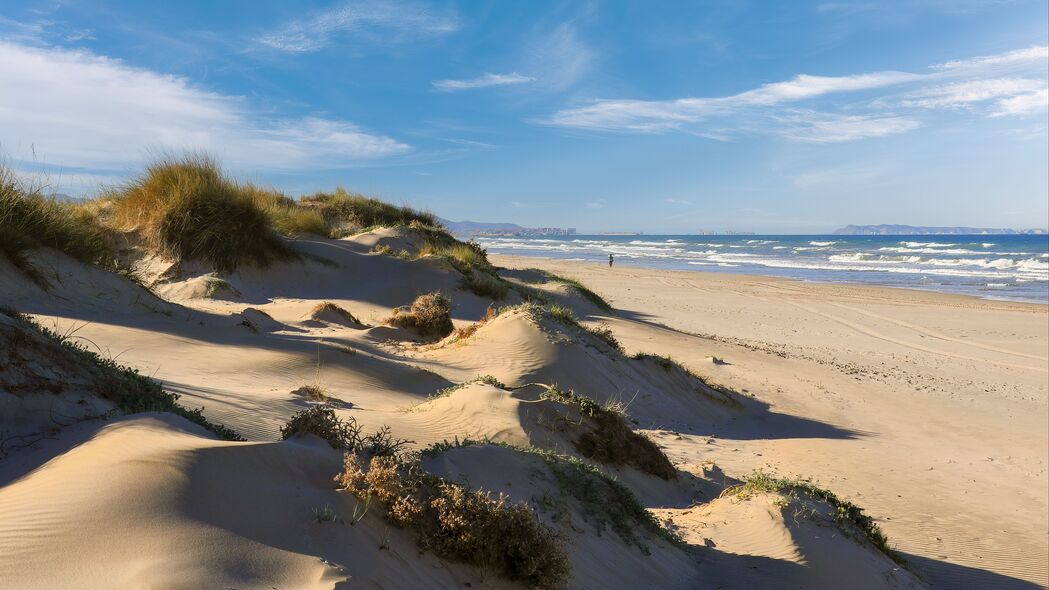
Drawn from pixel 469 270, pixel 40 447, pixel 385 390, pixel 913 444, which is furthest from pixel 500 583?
pixel 469 270

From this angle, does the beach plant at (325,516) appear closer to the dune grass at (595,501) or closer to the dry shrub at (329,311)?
the dune grass at (595,501)

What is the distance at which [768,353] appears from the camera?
16359mm

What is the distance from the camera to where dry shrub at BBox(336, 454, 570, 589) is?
326 cm

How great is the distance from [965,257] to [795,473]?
182ft

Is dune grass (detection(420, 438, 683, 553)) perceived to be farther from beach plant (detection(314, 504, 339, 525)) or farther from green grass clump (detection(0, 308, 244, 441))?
green grass clump (detection(0, 308, 244, 441))

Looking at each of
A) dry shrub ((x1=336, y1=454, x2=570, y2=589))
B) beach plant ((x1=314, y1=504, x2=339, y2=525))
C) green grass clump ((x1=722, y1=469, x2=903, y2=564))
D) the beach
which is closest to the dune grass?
dry shrub ((x1=336, y1=454, x2=570, y2=589))

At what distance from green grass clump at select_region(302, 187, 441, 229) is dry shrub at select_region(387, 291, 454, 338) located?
13.7m

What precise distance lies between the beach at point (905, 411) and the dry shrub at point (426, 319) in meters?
4.65

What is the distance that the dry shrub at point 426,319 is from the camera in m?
12.6

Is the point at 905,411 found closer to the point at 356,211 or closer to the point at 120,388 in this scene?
the point at 120,388

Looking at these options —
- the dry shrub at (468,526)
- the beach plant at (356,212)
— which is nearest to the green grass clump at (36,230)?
the dry shrub at (468,526)

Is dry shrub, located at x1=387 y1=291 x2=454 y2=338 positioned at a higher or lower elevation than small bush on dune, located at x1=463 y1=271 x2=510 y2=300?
lower

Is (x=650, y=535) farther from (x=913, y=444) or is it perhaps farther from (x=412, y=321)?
(x=412, y=321)

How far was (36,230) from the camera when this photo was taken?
891cm
